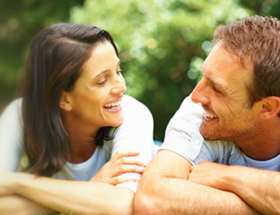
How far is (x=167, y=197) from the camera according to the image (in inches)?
91.9

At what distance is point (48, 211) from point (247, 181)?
1486 mm

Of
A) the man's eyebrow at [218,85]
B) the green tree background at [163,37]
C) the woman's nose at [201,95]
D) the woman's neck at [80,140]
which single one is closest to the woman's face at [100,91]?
the woman's neck at [80,140]

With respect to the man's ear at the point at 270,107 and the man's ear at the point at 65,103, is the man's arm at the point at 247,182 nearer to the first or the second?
the man's ear at the point at 270,107

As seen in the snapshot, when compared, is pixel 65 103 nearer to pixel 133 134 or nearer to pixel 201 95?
pixel 133 134

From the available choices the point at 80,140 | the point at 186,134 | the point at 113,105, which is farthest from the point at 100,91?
the point at 186,134

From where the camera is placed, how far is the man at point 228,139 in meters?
2.31

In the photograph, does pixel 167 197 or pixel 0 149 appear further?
pixel 0 149

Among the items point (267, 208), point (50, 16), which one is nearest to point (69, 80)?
point (267, 208)

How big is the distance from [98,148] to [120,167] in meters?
0.67

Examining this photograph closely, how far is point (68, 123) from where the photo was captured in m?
3.14

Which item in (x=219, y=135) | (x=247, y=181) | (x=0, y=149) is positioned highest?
(x=0, y=149)

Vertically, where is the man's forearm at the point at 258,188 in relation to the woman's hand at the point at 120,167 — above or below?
below

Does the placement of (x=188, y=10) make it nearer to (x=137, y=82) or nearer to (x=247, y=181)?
(x=137, y=82)

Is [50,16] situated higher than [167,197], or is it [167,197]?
[50,16]
